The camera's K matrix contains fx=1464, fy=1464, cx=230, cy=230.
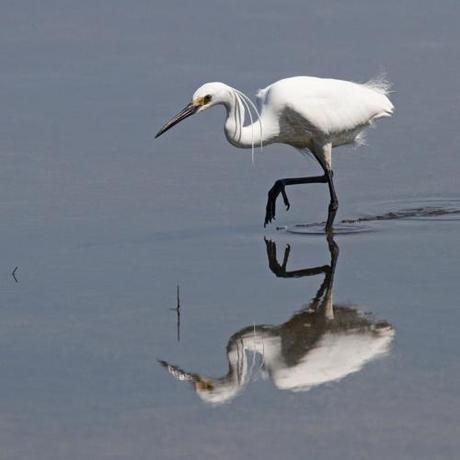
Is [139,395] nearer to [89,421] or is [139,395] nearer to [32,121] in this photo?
[89,421]

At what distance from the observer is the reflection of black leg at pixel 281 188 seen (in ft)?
33.8

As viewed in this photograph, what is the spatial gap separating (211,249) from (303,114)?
1.86 metres

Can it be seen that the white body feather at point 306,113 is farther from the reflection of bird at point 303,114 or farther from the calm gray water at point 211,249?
the calm gray water at point 211,249

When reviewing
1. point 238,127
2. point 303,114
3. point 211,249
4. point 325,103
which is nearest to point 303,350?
point 211,249

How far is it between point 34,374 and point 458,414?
211 centimetres

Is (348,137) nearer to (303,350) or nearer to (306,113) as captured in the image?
(306,113)

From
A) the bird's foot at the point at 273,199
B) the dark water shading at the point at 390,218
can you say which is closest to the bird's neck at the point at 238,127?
the bird's foot at the point at 273,199

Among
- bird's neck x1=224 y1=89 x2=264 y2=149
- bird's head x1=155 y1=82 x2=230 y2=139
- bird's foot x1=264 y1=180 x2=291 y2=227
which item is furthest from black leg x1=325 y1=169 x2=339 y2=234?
bird's head x1=155 y1=82 x2=230 y2=139

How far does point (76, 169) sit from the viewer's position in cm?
1140

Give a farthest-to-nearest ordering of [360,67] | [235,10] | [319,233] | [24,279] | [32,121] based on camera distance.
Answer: [235,10]
[360,67]
[32,121]
[319,233]
[24,279]

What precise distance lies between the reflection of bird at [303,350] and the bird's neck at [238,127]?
8.86 feet

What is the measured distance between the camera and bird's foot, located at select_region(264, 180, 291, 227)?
1028cm

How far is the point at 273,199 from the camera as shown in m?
10.4

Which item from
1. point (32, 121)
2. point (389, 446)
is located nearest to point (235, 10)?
point (32, 121)
